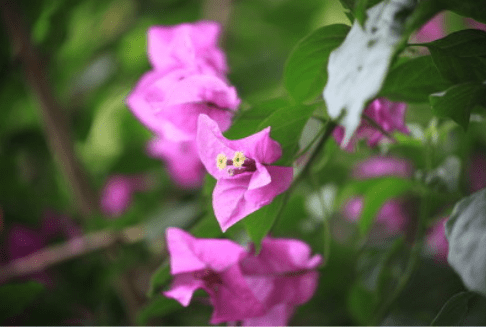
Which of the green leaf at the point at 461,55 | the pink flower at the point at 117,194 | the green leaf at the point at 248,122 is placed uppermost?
the green leaf at the point at 461,55

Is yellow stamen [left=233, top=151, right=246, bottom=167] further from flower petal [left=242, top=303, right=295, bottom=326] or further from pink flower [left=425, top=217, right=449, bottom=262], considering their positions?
pink flower [left=425, top=217, right=449, bottom=262]

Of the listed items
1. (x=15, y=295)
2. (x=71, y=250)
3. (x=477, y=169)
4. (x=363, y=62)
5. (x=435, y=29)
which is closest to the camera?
(x=363, y=62)

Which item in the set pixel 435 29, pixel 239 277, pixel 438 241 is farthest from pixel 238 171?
pixel 435 29

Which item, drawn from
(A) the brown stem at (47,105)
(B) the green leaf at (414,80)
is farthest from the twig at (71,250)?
(B) the green leaf at (414,80)

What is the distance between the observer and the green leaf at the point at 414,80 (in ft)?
1.19

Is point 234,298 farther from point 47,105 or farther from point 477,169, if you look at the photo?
point 477,169

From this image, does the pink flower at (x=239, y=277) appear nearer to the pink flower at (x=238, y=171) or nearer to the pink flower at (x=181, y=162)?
the pink flower at (x=238, y=171)

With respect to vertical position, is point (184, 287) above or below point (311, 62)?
below

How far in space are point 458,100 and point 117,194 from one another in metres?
0.88

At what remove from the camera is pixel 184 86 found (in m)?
0.40

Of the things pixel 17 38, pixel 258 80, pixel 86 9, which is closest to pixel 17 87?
pixel 17 38

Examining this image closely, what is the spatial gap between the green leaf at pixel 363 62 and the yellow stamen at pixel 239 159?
79 millimetres

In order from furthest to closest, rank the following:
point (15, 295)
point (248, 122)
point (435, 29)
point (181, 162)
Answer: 1. point (435, 29)
2. point (181, 162)
3. point (15, 295)
4. point (248, 122)

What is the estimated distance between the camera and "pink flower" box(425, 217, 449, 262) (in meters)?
0.74
